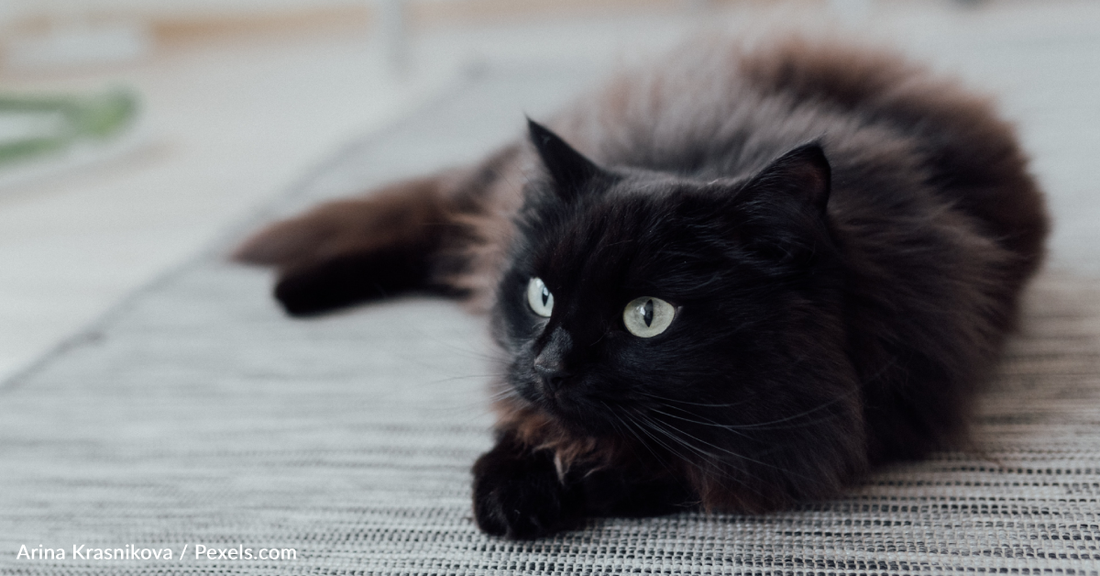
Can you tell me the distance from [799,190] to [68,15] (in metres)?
4.75

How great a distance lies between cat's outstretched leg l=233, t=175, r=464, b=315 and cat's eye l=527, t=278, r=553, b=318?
56 cm

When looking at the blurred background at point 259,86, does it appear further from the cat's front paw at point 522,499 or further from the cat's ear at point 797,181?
the cat's front paw at point 522,499

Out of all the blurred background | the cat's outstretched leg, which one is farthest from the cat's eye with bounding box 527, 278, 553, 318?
the blurred background

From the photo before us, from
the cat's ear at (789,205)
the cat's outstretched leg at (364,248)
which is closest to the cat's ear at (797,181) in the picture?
the cat's ear at (789,205)

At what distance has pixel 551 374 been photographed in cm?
89

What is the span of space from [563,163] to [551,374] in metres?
0.26

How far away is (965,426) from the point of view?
1.00m

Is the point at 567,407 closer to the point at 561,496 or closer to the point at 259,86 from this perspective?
the point at 561,496

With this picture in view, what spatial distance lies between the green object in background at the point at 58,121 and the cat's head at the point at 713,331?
2.34m

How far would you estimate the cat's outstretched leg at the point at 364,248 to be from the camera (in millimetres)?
1560

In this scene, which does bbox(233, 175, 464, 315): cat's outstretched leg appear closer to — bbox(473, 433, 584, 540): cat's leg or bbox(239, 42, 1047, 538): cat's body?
bbox(239, 42, 1047, 538): cat's body

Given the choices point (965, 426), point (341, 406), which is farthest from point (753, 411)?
point (341, 406)

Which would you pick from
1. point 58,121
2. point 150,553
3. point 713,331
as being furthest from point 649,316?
point 58,121

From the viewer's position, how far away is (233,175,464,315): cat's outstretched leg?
1.56m
